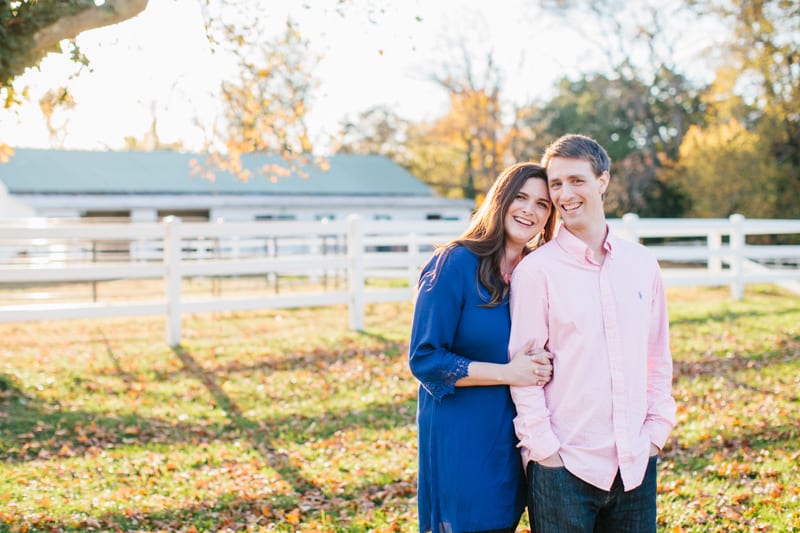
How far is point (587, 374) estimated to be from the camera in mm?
2688

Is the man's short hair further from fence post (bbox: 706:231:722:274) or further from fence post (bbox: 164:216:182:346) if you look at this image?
fence post (bbox: 706:231:722:274)

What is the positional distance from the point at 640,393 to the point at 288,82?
788 cm

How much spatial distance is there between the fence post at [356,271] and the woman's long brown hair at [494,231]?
8085 millimetres

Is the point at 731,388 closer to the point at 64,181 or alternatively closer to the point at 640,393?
the point at 640,393

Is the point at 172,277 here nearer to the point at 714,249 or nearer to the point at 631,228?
the point at 631,228

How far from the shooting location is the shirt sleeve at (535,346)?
266cm

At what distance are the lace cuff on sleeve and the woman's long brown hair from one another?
1.02 feet

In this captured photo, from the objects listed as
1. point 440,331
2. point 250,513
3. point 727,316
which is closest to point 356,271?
point 727,316

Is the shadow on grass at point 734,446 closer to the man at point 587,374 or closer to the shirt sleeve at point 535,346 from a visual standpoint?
the man at point 587,374

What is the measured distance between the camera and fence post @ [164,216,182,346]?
32.4 ft

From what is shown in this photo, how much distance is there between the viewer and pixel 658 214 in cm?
3516

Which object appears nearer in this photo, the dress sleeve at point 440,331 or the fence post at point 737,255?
the dress sleeve at point 440,331

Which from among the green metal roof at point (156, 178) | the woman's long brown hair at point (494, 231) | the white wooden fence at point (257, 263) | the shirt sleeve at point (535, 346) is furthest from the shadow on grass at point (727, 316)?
A: the green metal roof at point (156, 178)

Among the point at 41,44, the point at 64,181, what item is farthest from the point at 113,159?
the point at 41,44
